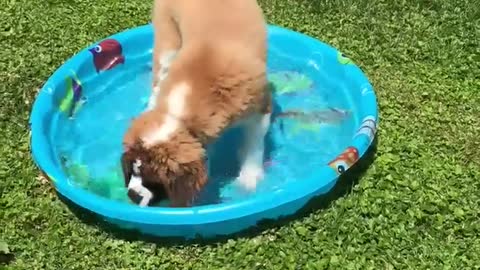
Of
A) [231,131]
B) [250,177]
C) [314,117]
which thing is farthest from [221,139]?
[314,117]

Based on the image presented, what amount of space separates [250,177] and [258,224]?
47 cm

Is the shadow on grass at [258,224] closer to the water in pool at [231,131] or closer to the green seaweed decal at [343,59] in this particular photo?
the water in pool at [231,131]

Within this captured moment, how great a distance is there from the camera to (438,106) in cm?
529

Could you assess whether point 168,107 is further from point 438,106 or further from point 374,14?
point 374,14

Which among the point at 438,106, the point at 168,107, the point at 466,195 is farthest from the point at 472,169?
the point at 168,107

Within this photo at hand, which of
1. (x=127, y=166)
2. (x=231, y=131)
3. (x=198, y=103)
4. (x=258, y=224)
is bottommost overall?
(x=258, y=224)

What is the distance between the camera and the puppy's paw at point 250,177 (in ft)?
15.2

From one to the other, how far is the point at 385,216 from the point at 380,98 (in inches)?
48.0

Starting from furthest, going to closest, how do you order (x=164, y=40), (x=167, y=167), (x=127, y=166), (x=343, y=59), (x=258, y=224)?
(x=343, y=59), (x=164, y=40), (x=258, y=224), (x=127, y=166), (x=167, y=167)

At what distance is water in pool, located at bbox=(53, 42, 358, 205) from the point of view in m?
4.80

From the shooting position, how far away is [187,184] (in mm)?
3793

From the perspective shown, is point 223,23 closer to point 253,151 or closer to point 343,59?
point 253,151

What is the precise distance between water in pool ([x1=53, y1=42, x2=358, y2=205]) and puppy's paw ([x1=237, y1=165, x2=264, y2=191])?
0.04m

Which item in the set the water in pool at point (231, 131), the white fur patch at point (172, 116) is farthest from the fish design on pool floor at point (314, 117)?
the white fur patch at point (172, 116)
